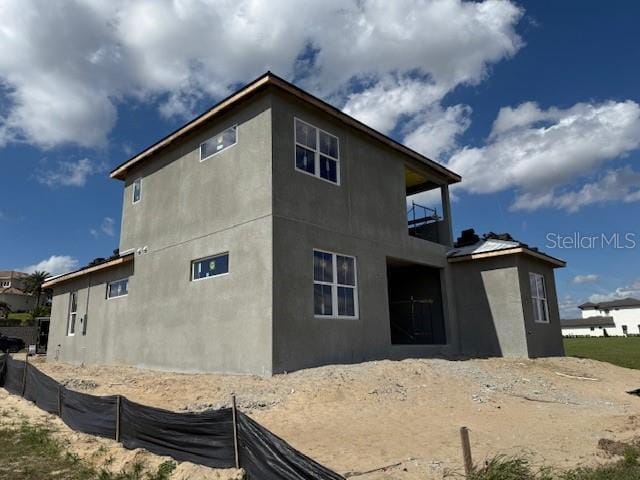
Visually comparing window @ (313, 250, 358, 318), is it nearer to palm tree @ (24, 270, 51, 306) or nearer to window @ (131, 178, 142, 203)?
window @ (131, 178, 142, 203)

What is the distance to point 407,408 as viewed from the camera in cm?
959

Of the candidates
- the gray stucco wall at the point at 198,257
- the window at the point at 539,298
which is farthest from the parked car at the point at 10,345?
the window at the point at 539,298

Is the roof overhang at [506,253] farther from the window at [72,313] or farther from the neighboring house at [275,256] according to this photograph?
the window at [72,313]

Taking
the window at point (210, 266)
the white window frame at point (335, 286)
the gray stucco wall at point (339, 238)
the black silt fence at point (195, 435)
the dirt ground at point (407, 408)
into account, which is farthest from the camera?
the window at point (210, 266)

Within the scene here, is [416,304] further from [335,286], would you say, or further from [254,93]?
[254,93]

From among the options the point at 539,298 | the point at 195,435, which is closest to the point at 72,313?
the point at 195,435

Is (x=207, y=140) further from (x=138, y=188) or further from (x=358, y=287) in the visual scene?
(x=358, y=287)

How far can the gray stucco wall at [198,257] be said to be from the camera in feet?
40.0

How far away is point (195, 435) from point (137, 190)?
13980 millimetres

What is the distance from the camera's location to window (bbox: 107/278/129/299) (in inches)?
701

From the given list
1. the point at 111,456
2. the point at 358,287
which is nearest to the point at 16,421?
the point at 111,456

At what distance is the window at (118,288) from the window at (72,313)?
3.39 metres

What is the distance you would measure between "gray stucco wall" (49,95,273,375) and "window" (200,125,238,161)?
199mm

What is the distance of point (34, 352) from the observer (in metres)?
29.9
